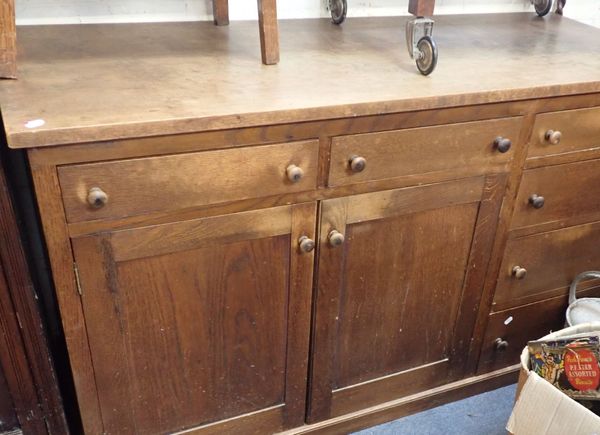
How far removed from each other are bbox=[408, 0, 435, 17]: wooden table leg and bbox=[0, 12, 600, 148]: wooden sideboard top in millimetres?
99

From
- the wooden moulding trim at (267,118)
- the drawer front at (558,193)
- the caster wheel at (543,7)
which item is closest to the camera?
the wooden moulding trim at (267,118)

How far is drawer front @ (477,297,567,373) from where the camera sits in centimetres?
148

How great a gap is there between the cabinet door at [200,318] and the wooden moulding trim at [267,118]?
176mm

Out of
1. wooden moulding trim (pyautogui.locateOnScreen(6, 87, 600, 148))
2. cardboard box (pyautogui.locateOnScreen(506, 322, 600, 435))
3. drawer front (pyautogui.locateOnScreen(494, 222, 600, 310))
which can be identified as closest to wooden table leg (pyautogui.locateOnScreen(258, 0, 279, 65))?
wooden moulding trim (pyautogui.locateOnScreen(6, 87, 600, 148))

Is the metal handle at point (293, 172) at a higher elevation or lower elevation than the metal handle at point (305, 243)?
higher

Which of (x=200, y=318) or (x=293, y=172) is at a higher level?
(x=293, y=172)

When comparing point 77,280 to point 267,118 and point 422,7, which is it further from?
point 422,7

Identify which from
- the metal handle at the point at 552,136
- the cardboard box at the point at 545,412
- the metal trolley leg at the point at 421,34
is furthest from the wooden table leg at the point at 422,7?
the cardboard box at the point at 545,412

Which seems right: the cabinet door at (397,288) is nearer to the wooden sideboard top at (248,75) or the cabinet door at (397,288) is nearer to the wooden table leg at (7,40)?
the wooden sideboard top at (248,75)

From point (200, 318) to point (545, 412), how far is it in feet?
2.26

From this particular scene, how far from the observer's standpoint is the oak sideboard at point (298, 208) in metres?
0.96

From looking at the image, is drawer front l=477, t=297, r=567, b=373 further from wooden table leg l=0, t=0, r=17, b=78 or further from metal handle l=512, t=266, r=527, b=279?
wooden table leg l=0, t=0, r=17, b=78

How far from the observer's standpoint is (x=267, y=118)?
0.96m

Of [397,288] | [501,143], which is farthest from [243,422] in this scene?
[501,143]
